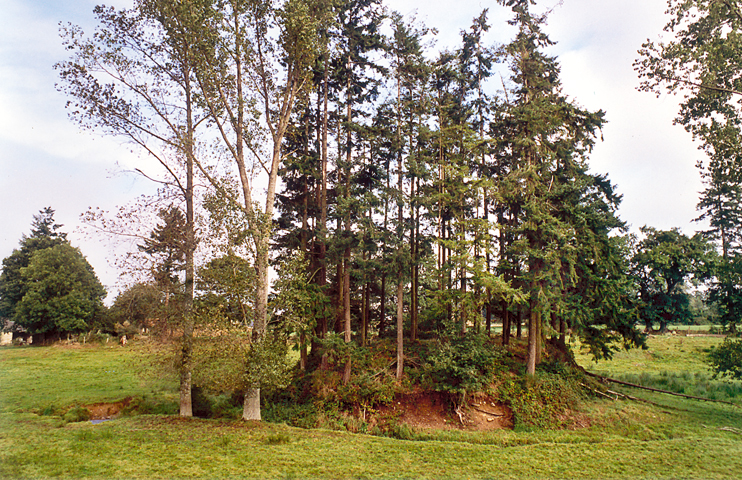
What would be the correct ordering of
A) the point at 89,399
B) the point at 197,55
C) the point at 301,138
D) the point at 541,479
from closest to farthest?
1. the point at 541,479
2. the point at 197,55
3. the point at 89,399
4. the point at 301,138

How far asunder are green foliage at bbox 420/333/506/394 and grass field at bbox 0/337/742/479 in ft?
6.54

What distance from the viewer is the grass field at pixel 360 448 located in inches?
325

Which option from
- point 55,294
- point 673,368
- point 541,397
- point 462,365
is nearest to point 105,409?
point 462,365

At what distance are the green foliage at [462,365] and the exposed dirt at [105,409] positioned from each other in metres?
13.1

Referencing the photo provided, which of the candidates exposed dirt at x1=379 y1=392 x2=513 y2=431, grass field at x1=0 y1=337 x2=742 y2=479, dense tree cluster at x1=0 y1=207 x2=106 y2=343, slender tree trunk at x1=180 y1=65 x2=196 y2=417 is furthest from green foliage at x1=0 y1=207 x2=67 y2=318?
exposed dirt at x1=379 y1=392 x2=513 y2=431

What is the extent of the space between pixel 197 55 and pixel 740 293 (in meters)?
23.0

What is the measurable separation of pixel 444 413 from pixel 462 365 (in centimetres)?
211

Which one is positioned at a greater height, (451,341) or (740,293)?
(740,293)

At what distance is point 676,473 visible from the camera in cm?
932

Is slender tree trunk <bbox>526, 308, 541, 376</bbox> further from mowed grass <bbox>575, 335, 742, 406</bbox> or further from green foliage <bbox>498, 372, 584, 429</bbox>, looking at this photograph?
mowed grass <bbox>575, 335, 742, 406</bbox>

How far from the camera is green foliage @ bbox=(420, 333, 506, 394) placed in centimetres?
1521

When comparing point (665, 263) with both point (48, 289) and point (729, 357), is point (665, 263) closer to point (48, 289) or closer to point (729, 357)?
point (729, 357)

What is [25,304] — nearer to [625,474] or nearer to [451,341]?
[451,341]

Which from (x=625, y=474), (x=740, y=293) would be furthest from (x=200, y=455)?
(x=740, y=293)
